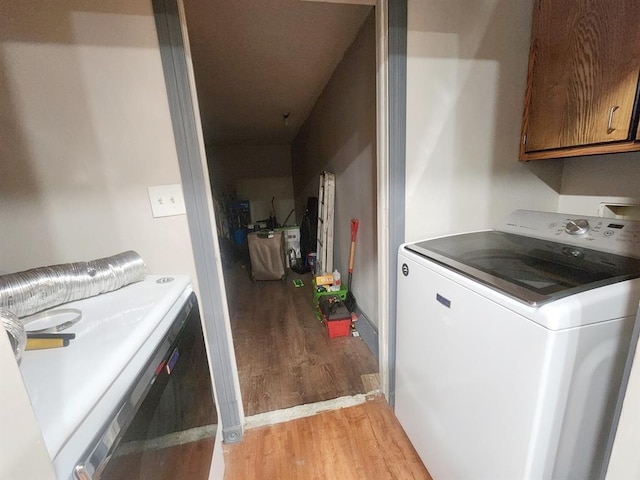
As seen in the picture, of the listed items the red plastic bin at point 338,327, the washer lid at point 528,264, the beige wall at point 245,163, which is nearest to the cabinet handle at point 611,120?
the washer lid at point 528,264

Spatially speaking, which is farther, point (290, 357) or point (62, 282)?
point (290, 357)

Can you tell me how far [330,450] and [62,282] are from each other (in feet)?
4.29

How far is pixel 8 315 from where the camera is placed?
47 centimetres

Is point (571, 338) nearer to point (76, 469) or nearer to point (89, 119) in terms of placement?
point (76, 469)

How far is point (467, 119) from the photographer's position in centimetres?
129

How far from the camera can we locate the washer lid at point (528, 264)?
2.36 feet

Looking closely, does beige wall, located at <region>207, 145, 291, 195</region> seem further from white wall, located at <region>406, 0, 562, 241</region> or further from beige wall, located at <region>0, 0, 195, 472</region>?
white wall, located at <region>406, 0, 562, 241</region>

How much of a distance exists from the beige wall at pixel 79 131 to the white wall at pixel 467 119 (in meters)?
1.05

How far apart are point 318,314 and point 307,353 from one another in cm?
53

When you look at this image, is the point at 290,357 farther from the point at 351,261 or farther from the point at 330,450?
the point at 351,261

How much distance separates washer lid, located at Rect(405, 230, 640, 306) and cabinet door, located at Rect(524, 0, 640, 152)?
1.33ft

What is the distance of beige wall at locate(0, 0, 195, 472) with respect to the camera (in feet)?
3.01

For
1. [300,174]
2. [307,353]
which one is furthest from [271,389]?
[300,174]

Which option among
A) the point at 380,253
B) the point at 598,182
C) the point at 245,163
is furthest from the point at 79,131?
the point at 245,163
